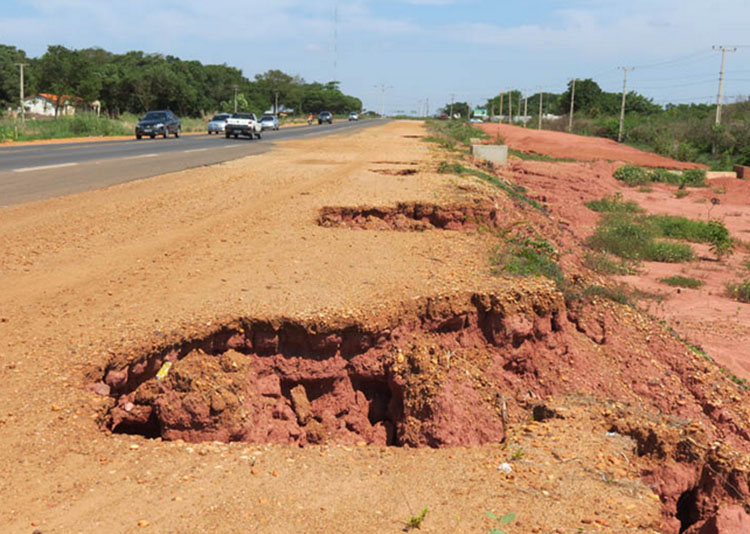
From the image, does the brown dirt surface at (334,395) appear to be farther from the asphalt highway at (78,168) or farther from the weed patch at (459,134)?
the weed patch at (459,134)

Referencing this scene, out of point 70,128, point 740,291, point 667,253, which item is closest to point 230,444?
point 740,291

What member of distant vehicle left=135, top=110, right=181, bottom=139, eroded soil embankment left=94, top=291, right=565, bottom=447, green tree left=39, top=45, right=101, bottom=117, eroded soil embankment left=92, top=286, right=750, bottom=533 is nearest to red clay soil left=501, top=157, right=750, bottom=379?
eroded soil embankment left=92, top=286, right=750, bottom=533

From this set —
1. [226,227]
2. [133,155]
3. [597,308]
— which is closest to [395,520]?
[597,308]

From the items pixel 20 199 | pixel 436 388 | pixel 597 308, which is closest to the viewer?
pixel 436 388

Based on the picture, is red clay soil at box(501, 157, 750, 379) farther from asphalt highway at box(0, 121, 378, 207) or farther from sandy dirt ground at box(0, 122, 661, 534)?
asphalt highway at box(0, 121, 378, 207)

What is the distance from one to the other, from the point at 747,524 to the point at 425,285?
331 cm

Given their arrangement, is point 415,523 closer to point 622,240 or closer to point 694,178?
point 622,240

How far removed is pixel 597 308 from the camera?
8.25m

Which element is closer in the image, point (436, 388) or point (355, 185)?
point (436, 388)

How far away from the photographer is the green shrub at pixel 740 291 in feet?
42.0

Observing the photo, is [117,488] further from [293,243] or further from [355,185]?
[355,185]

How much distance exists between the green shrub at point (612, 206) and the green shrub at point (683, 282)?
826 centimetres

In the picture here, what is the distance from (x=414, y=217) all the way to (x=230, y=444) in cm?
728

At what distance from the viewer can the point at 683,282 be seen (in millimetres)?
13617
